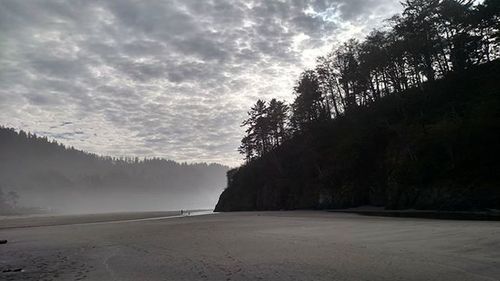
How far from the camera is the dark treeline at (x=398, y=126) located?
30.5 m

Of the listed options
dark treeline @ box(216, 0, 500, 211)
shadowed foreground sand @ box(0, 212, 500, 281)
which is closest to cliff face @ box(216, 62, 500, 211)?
dark treeline @ box(216, 0, 500, 211)

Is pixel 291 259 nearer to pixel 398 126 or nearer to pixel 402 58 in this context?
pixel 398 126

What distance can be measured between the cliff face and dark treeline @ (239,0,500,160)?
351cm

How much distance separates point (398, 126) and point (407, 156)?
535 cm

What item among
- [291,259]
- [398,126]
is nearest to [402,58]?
[398,126]

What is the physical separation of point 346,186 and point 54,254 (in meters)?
37.5

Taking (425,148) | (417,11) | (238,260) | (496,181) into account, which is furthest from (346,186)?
(238,260)

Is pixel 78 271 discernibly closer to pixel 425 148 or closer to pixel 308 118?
pixel 425 148

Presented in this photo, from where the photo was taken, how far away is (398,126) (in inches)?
1635

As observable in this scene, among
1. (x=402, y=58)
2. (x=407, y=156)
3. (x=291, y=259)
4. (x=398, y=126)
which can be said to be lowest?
(x=291, y=259)

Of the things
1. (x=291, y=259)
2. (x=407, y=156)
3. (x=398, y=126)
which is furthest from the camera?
(x=398, y=126)

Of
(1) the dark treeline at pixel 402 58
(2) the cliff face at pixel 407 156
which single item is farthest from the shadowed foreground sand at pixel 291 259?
(1) the dark treeline at pixel 402 58

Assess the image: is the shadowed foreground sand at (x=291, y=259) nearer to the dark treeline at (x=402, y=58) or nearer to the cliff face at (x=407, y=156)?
the cliff face at (x=407, y=156)

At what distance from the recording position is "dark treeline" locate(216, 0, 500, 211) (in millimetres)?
30484
